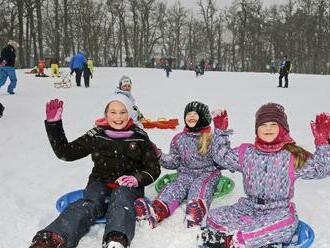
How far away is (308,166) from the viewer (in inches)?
138

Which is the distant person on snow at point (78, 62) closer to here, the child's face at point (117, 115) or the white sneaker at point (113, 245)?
the child's face at point (117, 115)

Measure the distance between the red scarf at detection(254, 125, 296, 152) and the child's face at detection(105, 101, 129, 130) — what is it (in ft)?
3.93

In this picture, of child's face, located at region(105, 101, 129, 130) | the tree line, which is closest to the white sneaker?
child's face, located at region(105, 101, 129, 130)

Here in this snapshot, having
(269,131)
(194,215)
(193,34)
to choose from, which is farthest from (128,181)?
(193,34)

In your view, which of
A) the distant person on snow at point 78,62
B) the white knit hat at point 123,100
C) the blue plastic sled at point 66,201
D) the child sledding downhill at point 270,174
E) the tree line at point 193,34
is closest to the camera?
the child sledding downhill at point 270,174

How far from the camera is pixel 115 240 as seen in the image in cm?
305

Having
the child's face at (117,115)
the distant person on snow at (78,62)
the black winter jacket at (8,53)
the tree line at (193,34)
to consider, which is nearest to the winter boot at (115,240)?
the child's face at (117,115)

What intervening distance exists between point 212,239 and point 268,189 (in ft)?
2.06

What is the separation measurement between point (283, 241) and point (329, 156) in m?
0.78

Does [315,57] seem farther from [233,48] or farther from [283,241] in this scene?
[283,241]

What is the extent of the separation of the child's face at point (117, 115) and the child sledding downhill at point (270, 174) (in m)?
1.05

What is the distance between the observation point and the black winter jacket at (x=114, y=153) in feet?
12.9

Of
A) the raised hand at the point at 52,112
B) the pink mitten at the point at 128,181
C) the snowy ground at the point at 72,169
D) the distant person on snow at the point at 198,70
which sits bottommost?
the snowy ground at the point at 72,169

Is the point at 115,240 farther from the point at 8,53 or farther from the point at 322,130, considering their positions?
the point at 8,53
